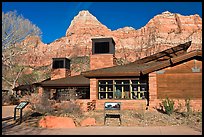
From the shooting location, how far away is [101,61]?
24.2 metres

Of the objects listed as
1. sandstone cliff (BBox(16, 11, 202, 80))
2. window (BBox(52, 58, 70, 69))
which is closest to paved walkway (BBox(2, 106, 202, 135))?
window (BBox(52, 58, 70, 69))

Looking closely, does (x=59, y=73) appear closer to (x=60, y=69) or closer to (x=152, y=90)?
(x=60, y=69)

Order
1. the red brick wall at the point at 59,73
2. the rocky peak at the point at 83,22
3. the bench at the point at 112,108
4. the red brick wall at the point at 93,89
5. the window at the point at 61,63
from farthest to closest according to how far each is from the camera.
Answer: the rocky peak at the point at 83,22, the window at the point at 61,63, the red brick wall at the point at 59,73, the red brick wall at the point at 93,89, the bench at the point at 112,108

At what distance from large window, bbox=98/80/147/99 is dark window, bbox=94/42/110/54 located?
7831 mm

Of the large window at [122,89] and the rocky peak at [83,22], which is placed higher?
the rocky peak at [83,22]

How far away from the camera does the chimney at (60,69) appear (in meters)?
29.4

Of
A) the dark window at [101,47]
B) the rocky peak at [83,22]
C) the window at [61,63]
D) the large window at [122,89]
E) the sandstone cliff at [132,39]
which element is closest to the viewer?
the large window at [122,89]

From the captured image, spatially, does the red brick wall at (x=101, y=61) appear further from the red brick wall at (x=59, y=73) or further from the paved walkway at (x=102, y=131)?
the paved walkway at (x=102, y=131)

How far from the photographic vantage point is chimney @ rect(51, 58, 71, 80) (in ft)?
96.6

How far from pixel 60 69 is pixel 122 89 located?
1411cm

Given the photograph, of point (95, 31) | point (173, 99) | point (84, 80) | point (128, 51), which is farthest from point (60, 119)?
point (95, 31)

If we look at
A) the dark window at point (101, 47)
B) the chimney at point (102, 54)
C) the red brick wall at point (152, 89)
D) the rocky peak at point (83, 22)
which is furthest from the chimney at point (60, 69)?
the rocky peak at point (83, 22)

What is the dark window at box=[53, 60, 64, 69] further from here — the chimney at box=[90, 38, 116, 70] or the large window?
the large window

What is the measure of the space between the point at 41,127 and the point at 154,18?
94939 mm
